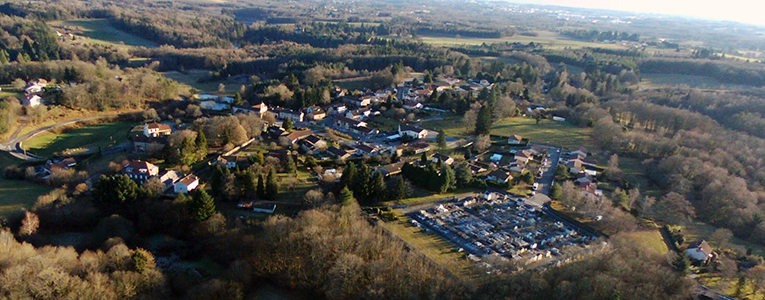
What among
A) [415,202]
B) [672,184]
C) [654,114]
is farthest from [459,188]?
[654,114]

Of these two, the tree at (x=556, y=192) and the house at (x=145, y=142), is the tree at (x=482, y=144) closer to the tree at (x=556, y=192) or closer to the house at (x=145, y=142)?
the tree at (x=556, y=192)

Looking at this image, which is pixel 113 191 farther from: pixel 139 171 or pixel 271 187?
pixel 271 187

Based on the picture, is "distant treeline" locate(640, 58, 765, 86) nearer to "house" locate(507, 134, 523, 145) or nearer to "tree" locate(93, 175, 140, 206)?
"house" locate(507, 134, 523, 145)

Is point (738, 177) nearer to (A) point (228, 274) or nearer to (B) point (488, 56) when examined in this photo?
(A) point (228, 274)

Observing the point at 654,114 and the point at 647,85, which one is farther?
the point at 647,85

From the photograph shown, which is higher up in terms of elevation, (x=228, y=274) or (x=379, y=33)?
(x=379, y=33)

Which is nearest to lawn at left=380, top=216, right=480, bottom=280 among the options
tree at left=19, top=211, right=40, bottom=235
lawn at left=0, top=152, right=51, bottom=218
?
tree at left=19, top=211, right=40, bottom=235

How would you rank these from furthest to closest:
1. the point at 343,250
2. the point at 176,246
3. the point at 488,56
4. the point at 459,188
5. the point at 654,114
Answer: the point at 488,56 < the point at 654,114 < the point at 459,188 < the point at 176,246 < the point at 343,250
